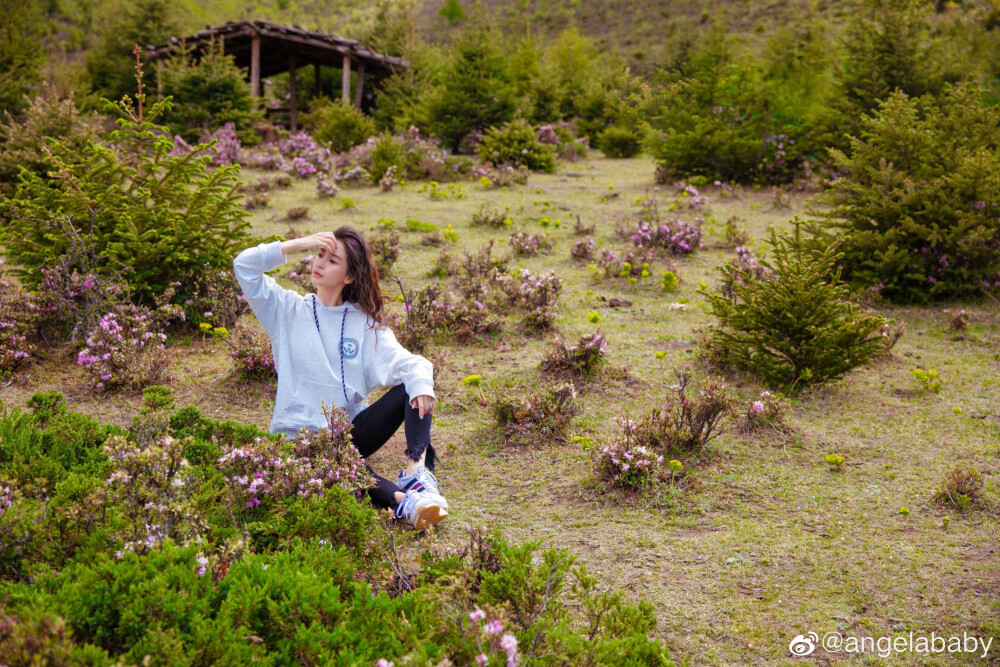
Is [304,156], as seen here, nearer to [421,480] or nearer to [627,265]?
[627,265]

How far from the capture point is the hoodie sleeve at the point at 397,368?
3.46 m

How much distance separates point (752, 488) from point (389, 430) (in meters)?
2.09

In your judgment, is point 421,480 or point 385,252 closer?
point 421,480

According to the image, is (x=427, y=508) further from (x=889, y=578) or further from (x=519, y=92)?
(x=519, y=92)

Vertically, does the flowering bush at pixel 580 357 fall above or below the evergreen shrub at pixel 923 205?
below

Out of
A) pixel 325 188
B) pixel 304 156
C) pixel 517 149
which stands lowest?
pixel 304 156

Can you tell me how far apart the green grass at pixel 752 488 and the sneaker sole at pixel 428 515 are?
0.14 meters

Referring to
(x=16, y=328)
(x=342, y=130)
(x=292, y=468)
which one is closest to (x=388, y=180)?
(x=342, y=130)

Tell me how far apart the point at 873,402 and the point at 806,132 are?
28.0 feet

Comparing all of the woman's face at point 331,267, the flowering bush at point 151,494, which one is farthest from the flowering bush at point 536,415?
the flowering bush at point 151,494

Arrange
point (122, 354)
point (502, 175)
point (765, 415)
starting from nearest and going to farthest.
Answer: point (765, 415), point (122, 354), point (502, 175)

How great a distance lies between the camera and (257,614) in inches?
84.4

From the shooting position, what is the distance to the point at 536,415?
15.0 feet

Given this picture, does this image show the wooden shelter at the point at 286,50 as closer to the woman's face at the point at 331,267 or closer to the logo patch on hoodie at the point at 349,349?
the woman's face at the point at 331,267
